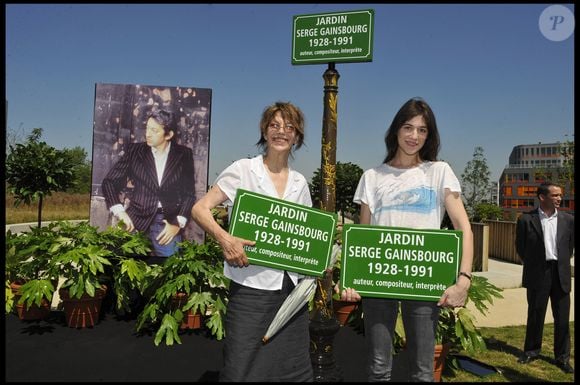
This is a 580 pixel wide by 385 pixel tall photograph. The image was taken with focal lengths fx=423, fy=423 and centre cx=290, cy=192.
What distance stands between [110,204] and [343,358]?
151 inches

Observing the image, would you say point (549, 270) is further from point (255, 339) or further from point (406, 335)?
point (255, 339)

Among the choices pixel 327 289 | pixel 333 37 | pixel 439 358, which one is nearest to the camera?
pixel 333 37

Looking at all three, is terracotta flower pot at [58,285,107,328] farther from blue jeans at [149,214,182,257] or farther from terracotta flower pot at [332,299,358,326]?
terracotta flower pot at [332,299,358,326]

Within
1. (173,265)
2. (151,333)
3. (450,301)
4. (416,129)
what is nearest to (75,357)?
(151,333)

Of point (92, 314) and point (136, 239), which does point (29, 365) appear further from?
point (136, 239)

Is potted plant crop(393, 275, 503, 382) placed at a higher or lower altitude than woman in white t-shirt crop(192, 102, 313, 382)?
lower

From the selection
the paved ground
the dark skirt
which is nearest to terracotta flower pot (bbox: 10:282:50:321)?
the dark skirt

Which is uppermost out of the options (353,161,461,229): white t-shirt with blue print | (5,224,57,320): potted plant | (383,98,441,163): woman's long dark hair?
(383,98,441,163): woman's long dark hair

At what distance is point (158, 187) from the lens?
234 inches

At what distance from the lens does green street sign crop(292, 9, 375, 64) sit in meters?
3.37

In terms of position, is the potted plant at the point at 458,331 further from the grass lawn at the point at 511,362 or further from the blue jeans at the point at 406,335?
the blue jeans at the point at 406,335

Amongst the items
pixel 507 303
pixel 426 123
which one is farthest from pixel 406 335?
pixel 507 303

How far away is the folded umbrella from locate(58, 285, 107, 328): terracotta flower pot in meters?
2.97

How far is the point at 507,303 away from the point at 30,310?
26.1 feet
